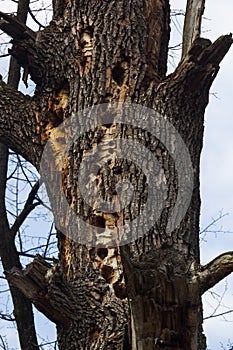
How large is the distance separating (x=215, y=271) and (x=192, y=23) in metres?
1.38

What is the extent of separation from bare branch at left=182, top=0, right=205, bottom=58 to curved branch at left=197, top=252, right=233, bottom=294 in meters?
1.16

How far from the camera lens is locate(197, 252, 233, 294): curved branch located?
8.84 feet

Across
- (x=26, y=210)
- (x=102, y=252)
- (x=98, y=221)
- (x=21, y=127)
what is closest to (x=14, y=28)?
(x=21, y=127)

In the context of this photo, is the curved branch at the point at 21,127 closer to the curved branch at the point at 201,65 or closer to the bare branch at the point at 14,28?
the bare branch at the point at 14,28

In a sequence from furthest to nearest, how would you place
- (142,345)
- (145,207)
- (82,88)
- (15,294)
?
(15,294) < (82,88) < (145,207) < (142,345)

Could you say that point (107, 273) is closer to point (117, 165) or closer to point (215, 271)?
point (117, 165)

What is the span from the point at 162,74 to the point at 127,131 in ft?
1.89

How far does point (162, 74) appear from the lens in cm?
380

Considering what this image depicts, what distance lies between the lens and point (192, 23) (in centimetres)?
361

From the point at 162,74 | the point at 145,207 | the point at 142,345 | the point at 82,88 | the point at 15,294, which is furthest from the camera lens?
the point at 15,294

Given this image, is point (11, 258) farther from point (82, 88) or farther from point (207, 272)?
point (207, 272)

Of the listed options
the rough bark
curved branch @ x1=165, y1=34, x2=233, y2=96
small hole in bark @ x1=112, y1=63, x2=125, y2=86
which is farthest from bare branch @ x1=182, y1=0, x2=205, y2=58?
the rough bark

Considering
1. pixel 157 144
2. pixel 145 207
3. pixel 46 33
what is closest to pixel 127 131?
pixel 157 144

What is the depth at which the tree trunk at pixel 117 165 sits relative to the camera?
8.92ft
